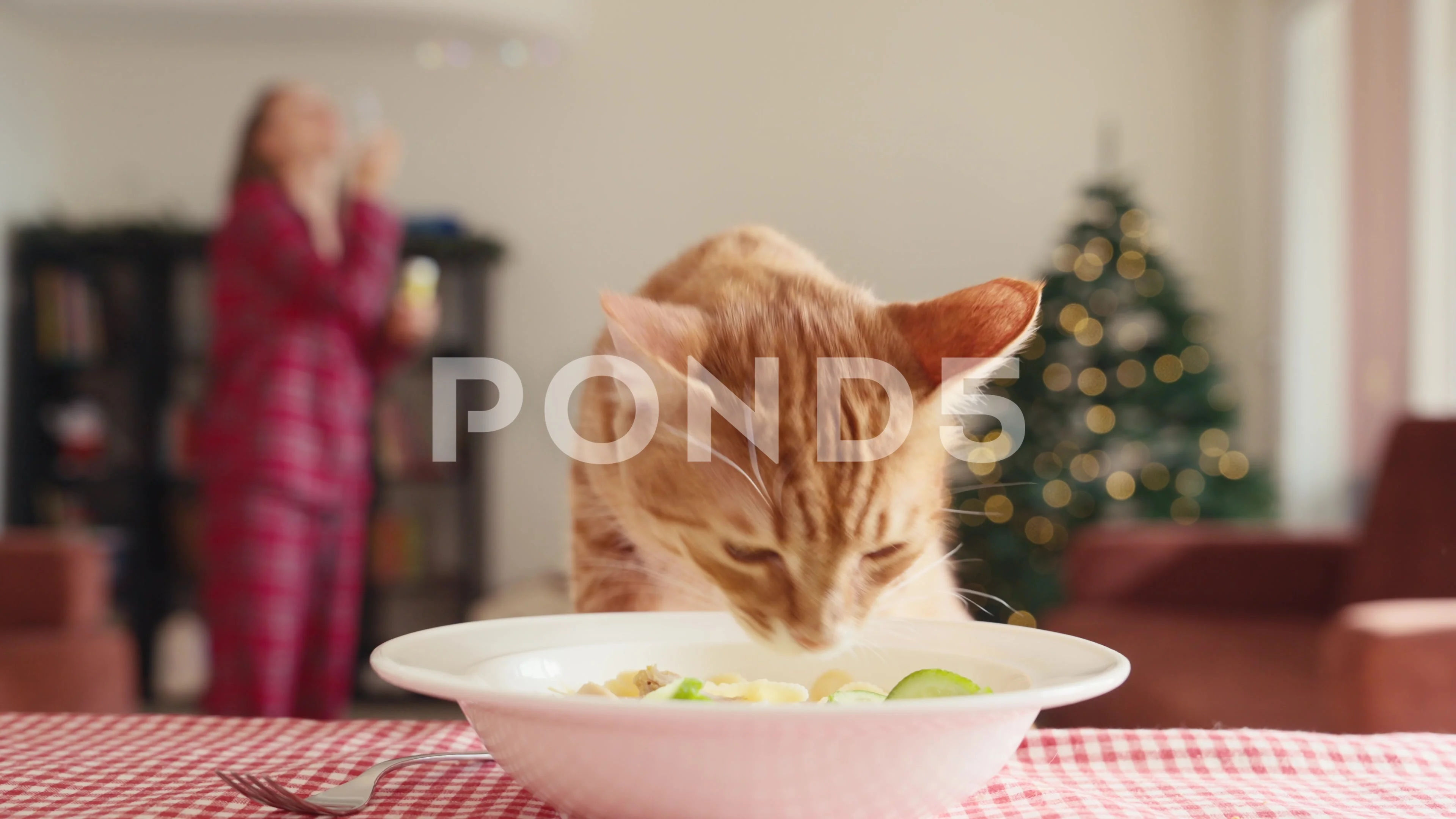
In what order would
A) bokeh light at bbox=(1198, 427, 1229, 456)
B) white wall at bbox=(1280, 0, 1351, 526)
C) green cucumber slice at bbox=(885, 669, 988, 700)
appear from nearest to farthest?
green cucumber slice at bbox=(885, 669, 988, 700), bokeh light at bbox=(1198, 427, 1229, 456), white wall at bbox=(1280, 0, 1351, 526)

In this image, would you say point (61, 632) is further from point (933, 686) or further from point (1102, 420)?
point (1102, 420)

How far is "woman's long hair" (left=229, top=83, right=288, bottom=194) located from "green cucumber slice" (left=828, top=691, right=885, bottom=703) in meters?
2.12

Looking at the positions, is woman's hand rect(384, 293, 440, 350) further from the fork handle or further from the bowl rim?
the bowl rim

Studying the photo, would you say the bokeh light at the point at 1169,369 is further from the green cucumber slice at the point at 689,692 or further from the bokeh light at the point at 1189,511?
the green cucumber slice at the point at 689,692

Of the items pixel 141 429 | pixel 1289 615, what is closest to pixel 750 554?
pixel 1289 615

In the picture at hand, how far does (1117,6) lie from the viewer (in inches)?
152

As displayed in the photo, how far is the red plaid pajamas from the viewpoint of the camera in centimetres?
209

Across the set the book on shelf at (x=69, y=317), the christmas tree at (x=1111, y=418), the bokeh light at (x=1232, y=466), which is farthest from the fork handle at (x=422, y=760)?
the book on shelf at (x=69, y=317)

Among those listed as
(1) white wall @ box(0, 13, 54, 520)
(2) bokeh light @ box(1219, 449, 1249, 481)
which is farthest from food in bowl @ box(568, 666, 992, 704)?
(1) white wall @ box(0, 13, 54, 520)

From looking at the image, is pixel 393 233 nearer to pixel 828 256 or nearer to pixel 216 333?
pixel 216 333

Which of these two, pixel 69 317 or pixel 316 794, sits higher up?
pixel 69 317

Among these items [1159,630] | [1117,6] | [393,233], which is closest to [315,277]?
[393,233]

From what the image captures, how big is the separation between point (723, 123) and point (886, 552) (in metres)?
2.91

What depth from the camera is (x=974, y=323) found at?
68 centimetres
